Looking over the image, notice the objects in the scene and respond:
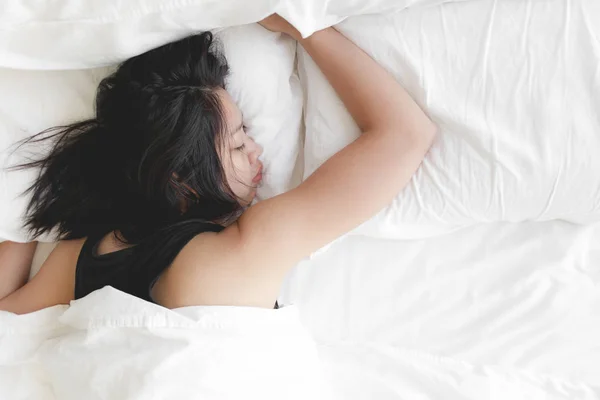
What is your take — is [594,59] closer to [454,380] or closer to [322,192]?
[322,192]

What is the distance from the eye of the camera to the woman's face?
2.89 ft

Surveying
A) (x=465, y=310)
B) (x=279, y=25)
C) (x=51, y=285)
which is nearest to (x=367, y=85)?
(x=279, y=25)

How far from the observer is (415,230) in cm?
96

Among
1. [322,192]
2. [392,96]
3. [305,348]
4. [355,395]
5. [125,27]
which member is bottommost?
[355,395]

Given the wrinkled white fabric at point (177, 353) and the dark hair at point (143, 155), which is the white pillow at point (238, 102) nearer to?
the dark hair at point (143, 155)

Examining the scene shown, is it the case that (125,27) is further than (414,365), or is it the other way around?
(414,365)

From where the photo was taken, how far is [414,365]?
100 centimetres

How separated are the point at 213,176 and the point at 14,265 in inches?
16.9

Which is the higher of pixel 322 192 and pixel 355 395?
pixel 322 192

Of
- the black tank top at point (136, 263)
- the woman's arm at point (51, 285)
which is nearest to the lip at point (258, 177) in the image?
the black tank top at point (136, 263)

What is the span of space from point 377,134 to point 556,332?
19.1 inches

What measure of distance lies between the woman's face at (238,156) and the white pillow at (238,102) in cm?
2

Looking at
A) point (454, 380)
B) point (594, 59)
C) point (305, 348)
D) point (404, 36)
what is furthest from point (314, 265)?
point (594, 59)

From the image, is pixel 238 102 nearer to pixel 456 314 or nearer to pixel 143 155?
pixel 143 155
